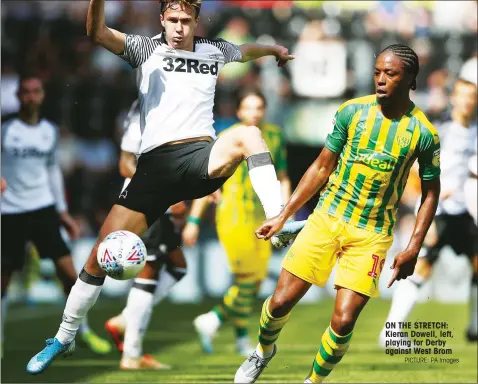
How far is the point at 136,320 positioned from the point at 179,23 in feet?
11.4

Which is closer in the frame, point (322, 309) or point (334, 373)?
point (334, 373)

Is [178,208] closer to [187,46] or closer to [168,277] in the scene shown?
[168,277]

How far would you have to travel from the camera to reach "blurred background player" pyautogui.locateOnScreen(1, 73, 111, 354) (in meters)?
11.0

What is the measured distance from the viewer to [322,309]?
1625 cm

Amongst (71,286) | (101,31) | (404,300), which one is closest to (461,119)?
(404,300)

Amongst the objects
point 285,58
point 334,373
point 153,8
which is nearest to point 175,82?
point 285,58

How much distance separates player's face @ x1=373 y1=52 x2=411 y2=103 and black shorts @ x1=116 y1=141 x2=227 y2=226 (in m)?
1.23

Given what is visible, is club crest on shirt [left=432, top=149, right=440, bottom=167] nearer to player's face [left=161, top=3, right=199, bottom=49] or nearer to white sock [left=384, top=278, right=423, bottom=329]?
player's face [left=161, top=3, right=199, bottom=49]

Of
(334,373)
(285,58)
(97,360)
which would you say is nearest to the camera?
(285,58)

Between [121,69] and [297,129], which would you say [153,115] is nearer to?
[297,129]

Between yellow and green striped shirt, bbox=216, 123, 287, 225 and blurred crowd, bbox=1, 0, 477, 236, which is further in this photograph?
blurred crowd, bbox=1, 0, 477, 236

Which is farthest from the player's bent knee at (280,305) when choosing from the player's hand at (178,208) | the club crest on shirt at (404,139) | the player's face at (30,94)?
the player's face at (30,94)

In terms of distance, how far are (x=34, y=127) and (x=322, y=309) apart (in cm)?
652

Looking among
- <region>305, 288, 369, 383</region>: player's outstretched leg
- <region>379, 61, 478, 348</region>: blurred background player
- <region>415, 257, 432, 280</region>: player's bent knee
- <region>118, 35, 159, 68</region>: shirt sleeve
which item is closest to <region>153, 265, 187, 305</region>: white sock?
<region>379, 61, 478, 348</region>: blurred background player
